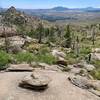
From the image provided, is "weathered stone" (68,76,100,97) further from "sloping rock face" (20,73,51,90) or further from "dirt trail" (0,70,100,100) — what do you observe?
"sloping rock face" (20,73,51,90)

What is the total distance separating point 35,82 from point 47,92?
1880mm

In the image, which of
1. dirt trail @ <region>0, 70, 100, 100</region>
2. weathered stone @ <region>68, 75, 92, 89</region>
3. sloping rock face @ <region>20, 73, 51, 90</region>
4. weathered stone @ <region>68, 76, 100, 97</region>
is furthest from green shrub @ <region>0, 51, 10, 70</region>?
weathered stone @ <region>68, 76, 100, 97</region>

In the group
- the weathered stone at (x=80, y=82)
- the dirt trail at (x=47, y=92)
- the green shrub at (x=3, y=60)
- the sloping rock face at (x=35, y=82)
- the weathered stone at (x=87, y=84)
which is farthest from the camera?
the green shrub at (x=3, y=60)

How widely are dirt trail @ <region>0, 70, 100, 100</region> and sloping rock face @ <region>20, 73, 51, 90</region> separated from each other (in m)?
0.63

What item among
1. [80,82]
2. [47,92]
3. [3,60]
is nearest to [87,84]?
[80,82]

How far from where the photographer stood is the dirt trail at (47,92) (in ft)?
103

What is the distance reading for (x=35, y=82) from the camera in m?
33.2

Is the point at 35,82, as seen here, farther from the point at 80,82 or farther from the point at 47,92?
the point at 80,82

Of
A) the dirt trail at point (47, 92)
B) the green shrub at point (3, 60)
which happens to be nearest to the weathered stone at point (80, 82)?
the dirt trail at point (47, 92)

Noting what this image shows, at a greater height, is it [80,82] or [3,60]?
[3,60]

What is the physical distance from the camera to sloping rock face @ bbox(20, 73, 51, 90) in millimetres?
32906

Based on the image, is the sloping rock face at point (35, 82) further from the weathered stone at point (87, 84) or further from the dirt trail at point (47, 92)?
the weathered stone at point (87, 84)

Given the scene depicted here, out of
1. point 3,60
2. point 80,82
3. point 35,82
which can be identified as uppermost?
point 35,82

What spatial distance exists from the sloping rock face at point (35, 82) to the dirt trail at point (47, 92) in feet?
2.07
